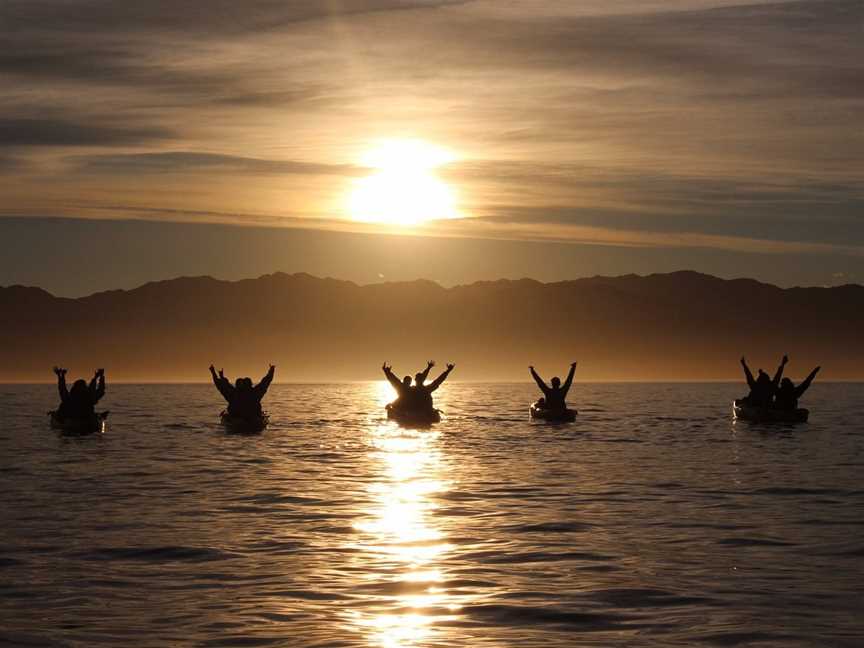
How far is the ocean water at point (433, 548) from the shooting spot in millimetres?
14727

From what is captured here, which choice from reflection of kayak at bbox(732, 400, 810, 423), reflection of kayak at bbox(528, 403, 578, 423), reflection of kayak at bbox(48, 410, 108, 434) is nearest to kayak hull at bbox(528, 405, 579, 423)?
reflection of kayak at bbox(528, 403, 578, 423)

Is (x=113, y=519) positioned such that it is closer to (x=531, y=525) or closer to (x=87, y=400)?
(x=531, y=525)

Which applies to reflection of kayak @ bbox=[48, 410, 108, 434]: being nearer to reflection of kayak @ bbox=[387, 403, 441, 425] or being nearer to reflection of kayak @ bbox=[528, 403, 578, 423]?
reflection of kayak @ bbox=[387, 403, 441, 425]

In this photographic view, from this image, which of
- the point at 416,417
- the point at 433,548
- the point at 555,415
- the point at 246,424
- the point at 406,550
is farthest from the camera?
the point at 555,415

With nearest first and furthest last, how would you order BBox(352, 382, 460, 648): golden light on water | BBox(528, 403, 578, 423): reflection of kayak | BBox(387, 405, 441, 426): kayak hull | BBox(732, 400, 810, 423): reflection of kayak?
BBox(352, 382, 460, 648): golden light on water < BBox(387, 405, 441, 426): kayak hull < BBox(732, 400, 810, 423): reflection of kayak < BBox(528, 403, 578, 423): reflection of kayak

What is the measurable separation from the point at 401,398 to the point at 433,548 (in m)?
30.6

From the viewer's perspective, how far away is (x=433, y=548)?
20172 millimetres

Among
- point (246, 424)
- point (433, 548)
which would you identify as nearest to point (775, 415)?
point (246, 424)

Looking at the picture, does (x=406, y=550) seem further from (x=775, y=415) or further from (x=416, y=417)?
(x=775, y=415)

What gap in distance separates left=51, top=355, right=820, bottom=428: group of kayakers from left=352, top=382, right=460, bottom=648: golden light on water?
1182cm

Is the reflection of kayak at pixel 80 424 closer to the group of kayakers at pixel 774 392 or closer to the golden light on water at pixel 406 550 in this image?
the golden light on water at pixel 406 550

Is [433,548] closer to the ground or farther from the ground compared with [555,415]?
closer to the ground

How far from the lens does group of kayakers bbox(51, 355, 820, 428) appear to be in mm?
47156

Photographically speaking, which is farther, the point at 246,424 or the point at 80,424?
the point at 246,424
